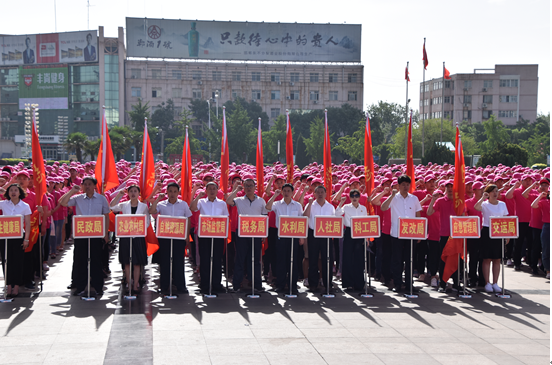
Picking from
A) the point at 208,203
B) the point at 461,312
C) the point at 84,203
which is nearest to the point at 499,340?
the point at 461,312

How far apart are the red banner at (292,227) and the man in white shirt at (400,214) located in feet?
4.52

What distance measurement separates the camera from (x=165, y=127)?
287 ft

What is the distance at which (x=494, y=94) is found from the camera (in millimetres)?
105562

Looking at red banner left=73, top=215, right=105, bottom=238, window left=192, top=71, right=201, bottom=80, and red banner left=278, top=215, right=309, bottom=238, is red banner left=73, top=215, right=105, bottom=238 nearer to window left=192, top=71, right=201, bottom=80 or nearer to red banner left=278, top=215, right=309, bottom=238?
red banner left=278, top=215, right=309, bottom=238

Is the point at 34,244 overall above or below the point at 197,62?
below

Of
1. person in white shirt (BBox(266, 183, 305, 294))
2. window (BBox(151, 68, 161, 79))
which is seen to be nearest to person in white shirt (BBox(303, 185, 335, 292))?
person in white shirt (BBox(266, 183, 305, 294))

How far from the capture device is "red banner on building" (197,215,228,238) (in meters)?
9.70

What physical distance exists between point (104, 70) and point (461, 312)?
8727cm

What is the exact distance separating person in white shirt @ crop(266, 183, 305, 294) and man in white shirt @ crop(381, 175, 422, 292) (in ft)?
4.76

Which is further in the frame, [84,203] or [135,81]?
[135,81]

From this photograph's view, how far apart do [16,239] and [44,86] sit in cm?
8661

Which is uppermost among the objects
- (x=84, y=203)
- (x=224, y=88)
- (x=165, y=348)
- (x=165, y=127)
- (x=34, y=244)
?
(x=224, y=88)

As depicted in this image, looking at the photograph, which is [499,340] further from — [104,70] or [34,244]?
[104,70]

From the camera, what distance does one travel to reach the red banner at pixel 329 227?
9852 millimetres
